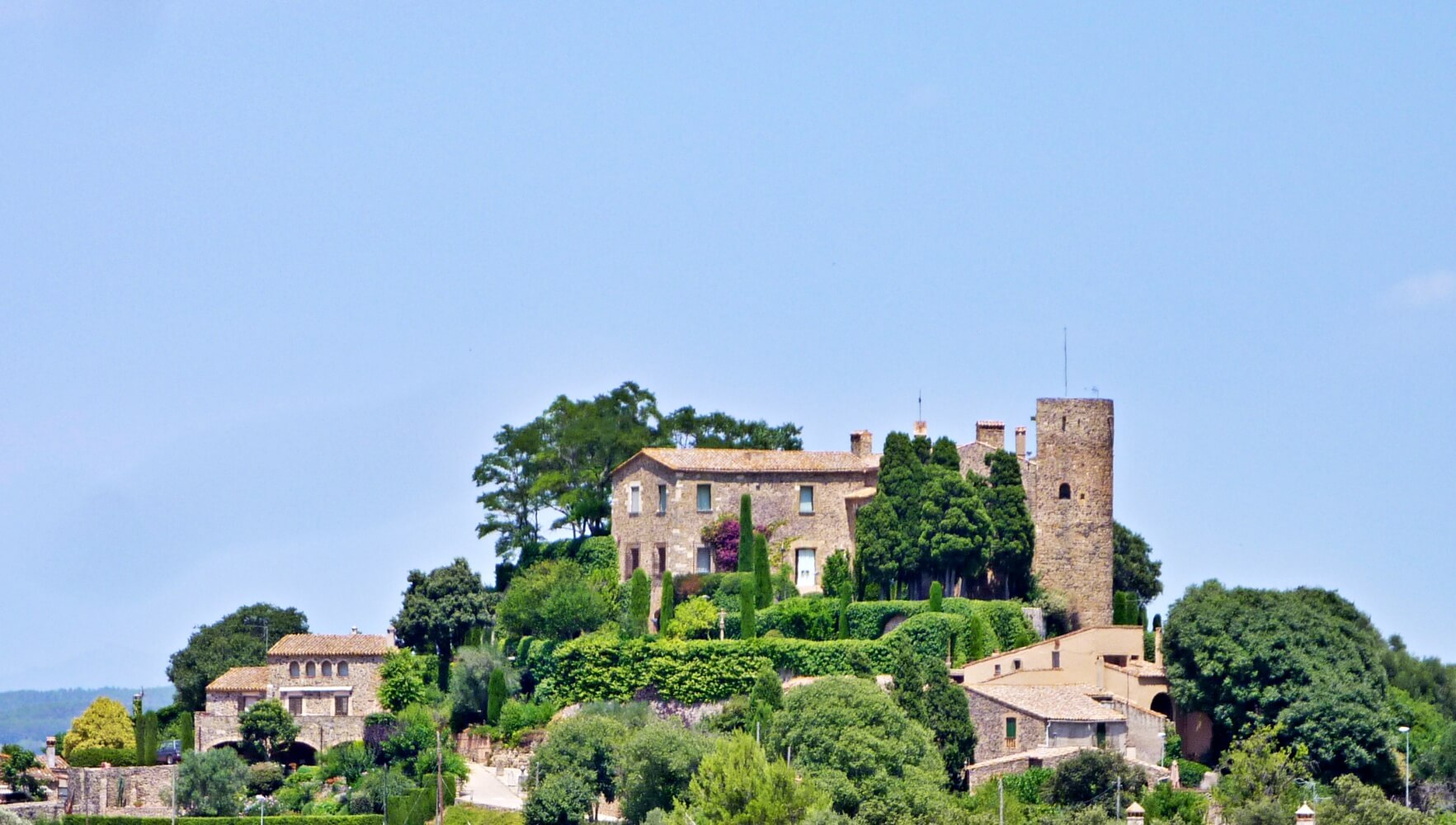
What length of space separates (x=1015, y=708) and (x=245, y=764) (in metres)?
24.8

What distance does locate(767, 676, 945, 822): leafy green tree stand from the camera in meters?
60.8

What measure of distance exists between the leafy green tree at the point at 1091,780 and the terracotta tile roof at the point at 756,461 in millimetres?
17372

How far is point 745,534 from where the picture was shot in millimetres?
76812

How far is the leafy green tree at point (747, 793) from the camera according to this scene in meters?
59.2

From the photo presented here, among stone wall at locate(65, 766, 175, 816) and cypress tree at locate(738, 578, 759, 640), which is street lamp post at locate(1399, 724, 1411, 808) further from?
stone wall at locate(65, 766, 175, 816)

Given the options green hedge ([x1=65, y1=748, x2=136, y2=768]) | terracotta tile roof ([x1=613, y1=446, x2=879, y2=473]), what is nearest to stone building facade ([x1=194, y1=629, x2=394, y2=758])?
green hedge ([x1=65, y1=748, x2=136, y2=768])

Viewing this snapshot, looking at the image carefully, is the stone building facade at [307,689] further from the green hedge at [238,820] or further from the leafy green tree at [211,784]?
the green hedge at [238,820]

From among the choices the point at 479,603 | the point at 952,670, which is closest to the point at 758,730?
the point at 952,670

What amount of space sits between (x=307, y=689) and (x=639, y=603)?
11979mm

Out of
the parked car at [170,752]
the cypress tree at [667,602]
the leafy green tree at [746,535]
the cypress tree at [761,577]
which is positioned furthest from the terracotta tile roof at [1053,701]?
the parked car at [170,752]

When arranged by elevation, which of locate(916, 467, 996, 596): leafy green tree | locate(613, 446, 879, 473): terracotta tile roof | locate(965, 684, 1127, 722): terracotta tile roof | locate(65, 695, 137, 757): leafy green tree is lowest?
locate(65, 695, 137, 757): leafy green tree

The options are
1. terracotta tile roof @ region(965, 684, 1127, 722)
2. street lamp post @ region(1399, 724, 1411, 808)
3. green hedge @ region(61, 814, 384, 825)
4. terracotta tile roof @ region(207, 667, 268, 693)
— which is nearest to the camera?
street lamp post @ region(1399, 724, 1411, 808)

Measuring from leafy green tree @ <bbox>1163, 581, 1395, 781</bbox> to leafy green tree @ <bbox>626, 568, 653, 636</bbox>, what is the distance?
1634 cm

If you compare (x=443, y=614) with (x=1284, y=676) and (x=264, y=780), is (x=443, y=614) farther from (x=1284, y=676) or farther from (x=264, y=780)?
(x=1284, y=676)
